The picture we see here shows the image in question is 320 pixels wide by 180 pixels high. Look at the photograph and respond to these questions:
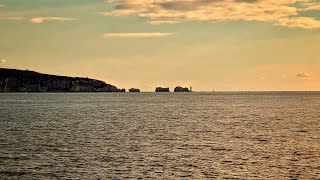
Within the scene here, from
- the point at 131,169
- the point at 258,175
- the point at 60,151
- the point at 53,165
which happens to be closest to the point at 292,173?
the point at 258,175

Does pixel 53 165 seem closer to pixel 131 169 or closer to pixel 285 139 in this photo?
pixel 131 169

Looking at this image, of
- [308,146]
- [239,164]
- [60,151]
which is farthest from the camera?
[308,146]

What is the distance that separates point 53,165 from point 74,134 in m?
31.4

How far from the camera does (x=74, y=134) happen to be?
82.6m

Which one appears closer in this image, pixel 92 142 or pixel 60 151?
pixel 60 151

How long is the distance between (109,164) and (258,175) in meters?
16.9

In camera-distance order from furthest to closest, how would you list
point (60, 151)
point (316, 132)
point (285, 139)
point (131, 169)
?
point (316, 132) → point (285, 139) → point (60, 151) → point (131, 169)

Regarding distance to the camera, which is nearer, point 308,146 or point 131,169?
point 131,169

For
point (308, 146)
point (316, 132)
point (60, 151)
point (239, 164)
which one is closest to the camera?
point (239, 164)

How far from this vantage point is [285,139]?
3027 inches

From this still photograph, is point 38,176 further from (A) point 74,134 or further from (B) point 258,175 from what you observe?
(A) point 74,134

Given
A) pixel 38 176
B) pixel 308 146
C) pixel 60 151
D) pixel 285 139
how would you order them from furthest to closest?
pixel 285 139, pixel 308 146, pixel 60 151, pixel 38 176

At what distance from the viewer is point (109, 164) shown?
52406 millimetres

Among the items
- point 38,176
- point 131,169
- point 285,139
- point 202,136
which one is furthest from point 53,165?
point 285,139
